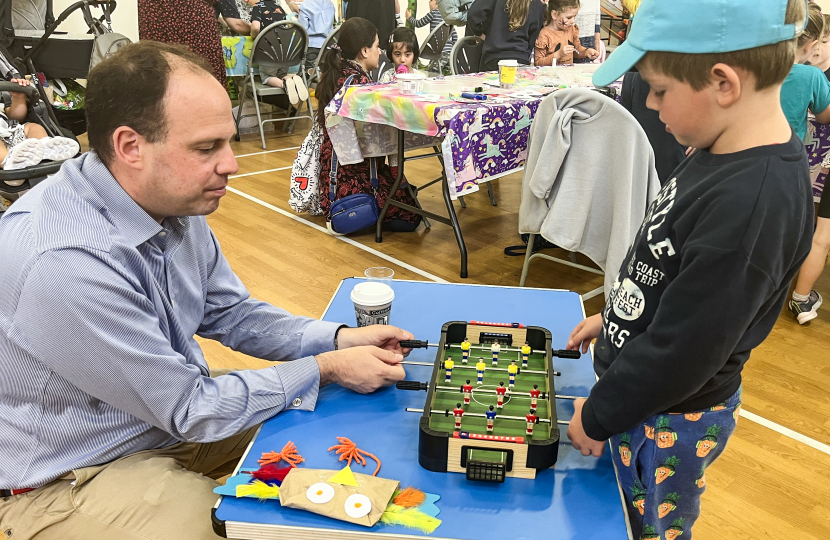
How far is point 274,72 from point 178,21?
1018 mm

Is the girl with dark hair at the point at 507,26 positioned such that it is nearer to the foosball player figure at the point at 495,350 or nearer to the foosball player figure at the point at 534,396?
the foosball player figure at the point at 495,350

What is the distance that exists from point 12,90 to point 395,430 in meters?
3.12

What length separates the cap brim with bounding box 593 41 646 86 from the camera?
93 centimetres

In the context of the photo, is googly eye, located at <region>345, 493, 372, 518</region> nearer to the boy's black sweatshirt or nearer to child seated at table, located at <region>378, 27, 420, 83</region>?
the boy's black sweatshirt

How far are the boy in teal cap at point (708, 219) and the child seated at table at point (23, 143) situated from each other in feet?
9.55

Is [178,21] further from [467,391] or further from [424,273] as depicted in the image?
[467,391]

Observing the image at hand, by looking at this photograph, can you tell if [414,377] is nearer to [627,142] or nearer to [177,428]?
[177,428]

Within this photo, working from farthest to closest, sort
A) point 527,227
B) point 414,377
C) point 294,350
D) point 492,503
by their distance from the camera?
point 527,227 → point 294,350 → point 414,377 → point 492,503

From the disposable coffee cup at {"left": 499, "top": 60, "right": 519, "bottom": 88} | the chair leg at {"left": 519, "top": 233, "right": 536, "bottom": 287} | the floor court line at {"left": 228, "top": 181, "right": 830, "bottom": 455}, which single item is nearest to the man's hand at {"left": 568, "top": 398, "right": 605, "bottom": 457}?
the floor court line at {"left": 228, "top": 181, "right": 830, "bottom": 455}

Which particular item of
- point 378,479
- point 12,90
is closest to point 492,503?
point 378,479

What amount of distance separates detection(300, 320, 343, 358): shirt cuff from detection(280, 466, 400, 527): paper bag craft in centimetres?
41

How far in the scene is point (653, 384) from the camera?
36.7 inches

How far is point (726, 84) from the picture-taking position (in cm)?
88

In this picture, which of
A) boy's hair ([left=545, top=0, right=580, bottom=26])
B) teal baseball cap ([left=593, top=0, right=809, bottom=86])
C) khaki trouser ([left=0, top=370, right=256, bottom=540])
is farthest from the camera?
boy's hair ([left=545, top=0, right=580, bottom=26])
